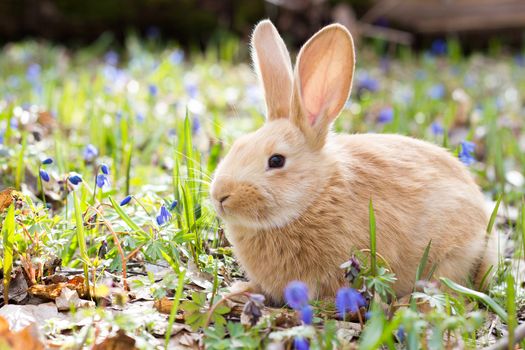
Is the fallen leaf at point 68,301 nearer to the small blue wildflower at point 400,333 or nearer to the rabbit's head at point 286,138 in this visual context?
the rabbit's head at point 286,138

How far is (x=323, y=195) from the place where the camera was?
10.4 feet

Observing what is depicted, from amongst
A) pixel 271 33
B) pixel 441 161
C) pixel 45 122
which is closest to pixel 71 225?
pixel 271 33

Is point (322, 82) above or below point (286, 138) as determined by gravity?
above

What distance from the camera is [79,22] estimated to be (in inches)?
421

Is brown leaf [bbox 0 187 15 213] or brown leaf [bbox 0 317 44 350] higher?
brown leaf [bbox 0 187 15 213]

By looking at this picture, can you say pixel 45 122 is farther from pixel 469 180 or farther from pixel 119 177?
pixel 469 180

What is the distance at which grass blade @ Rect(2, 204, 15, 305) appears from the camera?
117 inches

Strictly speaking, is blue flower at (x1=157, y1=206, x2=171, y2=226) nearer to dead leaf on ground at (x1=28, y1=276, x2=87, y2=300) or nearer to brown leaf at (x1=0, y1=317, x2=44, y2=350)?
dead leaf on ground at (x1=28, y1=276, x2=87, y2=300)

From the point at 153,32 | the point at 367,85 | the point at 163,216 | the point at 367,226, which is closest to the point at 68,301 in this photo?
the point at 163,216

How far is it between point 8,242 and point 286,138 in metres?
1.29

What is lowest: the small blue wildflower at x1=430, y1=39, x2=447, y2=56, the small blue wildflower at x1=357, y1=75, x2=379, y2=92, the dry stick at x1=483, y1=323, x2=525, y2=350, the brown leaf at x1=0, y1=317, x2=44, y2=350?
the brown leaf at x1=0, y1=317, x2=44, y2=350

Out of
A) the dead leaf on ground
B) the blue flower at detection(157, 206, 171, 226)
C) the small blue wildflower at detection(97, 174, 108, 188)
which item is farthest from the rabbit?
the dead leaf on ground

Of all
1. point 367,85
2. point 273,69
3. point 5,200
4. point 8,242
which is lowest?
point 8,242

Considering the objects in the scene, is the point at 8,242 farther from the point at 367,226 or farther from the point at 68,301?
the point at 367,226
